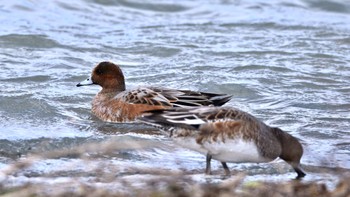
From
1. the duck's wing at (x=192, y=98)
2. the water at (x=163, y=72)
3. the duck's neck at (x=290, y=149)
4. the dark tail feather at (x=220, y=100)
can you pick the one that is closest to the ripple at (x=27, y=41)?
the water at (x=163, y=72)

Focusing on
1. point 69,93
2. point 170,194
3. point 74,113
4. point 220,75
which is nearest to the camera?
point 170,194

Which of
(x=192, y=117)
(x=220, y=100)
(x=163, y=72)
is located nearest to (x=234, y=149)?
(x=192, y=117)

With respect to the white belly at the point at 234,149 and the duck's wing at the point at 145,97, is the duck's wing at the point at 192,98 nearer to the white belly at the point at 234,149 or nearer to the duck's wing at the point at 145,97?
the duck's wing at the point at 145,97

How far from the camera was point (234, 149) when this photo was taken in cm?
734

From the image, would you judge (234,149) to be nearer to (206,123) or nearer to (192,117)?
(206,123)

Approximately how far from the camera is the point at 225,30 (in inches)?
689

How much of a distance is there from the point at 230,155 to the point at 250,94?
5.04 m

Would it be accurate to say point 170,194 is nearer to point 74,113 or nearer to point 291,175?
point 291,175

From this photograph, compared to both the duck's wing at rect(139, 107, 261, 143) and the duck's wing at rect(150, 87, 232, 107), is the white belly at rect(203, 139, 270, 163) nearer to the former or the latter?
the duck's wing at rect(139, 107, 261, 143)

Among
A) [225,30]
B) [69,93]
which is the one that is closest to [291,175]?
[69,93]

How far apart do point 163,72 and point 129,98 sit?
3076 millimetres

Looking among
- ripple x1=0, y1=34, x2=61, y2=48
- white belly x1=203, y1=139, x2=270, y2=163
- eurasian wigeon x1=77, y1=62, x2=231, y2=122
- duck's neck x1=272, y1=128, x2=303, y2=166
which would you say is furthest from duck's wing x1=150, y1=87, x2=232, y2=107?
ripple x1=0, y1=34, x2=61, y2=48

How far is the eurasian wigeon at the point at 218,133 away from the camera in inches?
290

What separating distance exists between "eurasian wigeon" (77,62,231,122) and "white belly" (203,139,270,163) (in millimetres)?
2460
